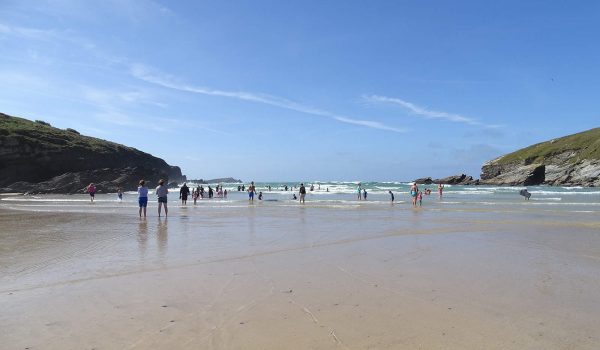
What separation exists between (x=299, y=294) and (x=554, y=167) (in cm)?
12368

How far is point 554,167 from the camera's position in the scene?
109 metres

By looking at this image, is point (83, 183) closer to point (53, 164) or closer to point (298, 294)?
point (53, 164)

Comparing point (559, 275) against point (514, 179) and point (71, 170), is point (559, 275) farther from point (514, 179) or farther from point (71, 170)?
point (514, 179)

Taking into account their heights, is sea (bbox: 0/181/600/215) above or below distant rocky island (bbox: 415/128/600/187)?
below

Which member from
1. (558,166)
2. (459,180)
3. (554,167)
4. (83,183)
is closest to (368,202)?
(83,183)

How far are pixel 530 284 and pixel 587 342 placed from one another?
2.67 metres

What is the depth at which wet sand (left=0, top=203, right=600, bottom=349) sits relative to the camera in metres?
4.57

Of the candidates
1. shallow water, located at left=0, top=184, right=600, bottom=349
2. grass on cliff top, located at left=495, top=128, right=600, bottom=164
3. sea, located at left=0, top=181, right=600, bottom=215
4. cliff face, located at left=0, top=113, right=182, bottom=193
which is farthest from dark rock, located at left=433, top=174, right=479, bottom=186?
shallow water, located at left=0, top=184, right=600, bottom=349

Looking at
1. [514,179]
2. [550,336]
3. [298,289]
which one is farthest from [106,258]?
[514,179]

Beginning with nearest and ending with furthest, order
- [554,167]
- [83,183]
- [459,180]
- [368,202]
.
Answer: [368,202]
[83,183]
[554,167]
[459,180]

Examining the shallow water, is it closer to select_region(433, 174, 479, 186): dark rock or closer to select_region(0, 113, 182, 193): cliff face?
select_region(0, 113, 182, 193): cliff face

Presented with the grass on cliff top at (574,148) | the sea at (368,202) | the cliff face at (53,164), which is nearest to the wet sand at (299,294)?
the sea at (368,202)

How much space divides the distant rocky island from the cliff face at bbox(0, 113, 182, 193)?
94.4 metres

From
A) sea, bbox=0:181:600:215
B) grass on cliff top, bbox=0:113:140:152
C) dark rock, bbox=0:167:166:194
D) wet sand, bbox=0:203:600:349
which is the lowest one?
wet sand, bbox=0:203:600:349
